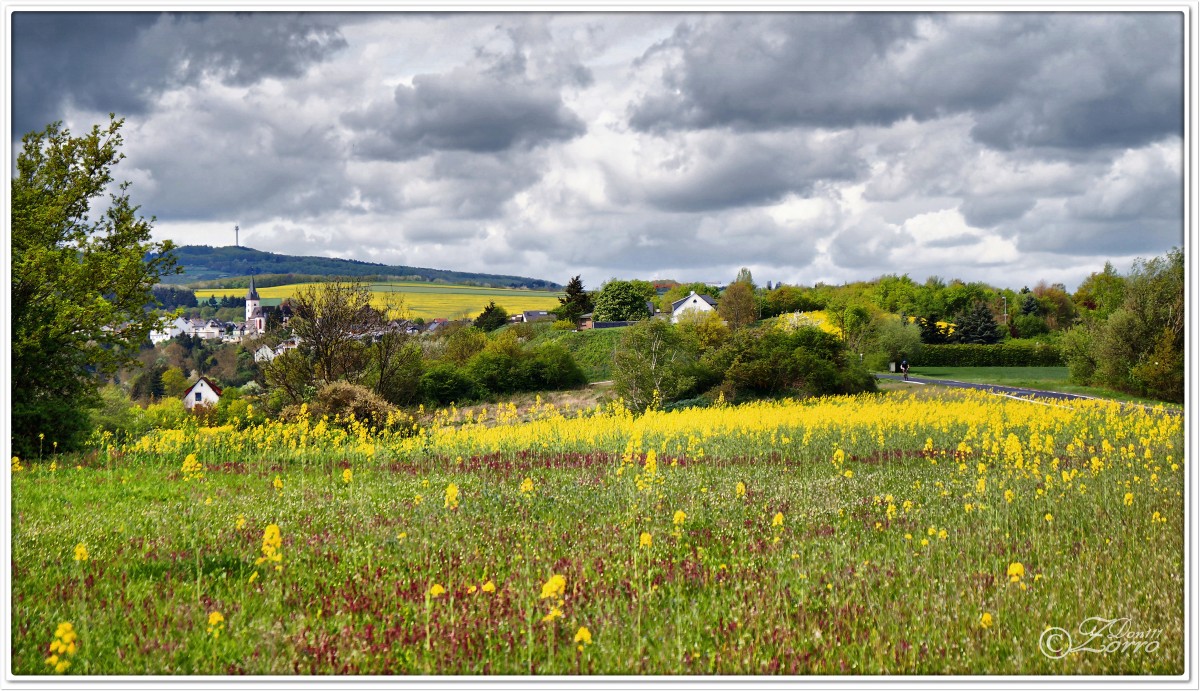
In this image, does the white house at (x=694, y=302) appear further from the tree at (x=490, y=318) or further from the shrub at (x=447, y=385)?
the shrub at (x=447, y=385)

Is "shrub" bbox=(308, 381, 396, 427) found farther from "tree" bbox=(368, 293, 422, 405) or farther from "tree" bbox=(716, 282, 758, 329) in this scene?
"tree" bbox=(716, 282, 758, 329)

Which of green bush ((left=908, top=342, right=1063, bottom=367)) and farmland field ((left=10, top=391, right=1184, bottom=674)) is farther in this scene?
green bush ((left=908, top=342, right=1063, bottom=367))

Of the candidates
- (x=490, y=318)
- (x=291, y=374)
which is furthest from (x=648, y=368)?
(x=490, y=318)

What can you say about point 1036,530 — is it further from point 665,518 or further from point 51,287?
point 51,287

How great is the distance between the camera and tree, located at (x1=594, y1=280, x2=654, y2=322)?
6619cm

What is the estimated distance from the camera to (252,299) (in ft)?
105

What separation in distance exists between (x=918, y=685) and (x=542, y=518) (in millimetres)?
3864

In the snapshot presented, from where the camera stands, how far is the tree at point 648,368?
27266 mm

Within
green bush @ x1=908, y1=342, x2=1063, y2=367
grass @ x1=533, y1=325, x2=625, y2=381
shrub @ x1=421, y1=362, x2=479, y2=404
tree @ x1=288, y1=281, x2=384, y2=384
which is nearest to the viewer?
green bush @ x1=908, y1=342, x2=1063, y2=367

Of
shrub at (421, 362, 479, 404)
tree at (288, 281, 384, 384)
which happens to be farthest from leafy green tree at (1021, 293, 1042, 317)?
shrub at (421, 362, 479, 404)

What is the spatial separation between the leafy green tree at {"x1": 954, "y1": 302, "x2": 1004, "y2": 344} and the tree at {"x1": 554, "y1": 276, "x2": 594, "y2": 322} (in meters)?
37.4

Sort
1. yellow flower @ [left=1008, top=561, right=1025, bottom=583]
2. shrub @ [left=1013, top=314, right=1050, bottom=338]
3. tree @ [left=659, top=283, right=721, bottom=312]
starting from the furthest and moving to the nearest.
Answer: tree @ [left=659, top=283, right=721, bottom=312]
shrub @ [left=1013, top=314, right=1050, bottom=338]
yellow flower @ [left=1008, top=561, right=1025, bottom=583]

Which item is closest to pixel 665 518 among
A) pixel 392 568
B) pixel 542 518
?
pixel 542 518

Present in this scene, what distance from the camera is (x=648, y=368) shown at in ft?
89.9
